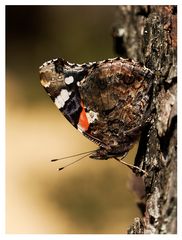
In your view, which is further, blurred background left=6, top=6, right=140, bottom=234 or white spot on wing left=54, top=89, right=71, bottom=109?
blurred background left=6, top=6, right=140, bottom=234

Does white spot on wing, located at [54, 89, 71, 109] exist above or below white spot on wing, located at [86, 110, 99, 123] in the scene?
above

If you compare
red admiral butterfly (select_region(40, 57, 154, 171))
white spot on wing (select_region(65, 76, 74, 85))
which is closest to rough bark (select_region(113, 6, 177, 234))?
red admiral butterfly (select_region(40, 57, 154, 171))

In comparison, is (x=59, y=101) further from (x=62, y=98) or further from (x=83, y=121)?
(x=83, y=121)

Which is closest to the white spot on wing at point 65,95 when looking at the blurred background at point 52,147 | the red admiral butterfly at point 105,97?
the red admiral butterfly at point 105,97

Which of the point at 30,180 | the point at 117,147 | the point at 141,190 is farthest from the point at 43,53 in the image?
the point at 117,147

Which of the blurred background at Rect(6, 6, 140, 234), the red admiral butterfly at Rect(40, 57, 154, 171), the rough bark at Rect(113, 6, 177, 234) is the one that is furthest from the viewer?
the blurred background at Rect(6, 6, 140, 234)

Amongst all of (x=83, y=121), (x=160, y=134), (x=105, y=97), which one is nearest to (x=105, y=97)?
(x=105, y=97)

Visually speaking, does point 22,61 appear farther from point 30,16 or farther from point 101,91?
point 101,91

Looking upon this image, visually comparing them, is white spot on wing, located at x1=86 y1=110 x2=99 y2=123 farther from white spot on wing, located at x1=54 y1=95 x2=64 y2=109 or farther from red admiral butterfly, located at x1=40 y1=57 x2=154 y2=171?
white spot on wing, located at x1=54 y1=95 x2=64 y2=109
